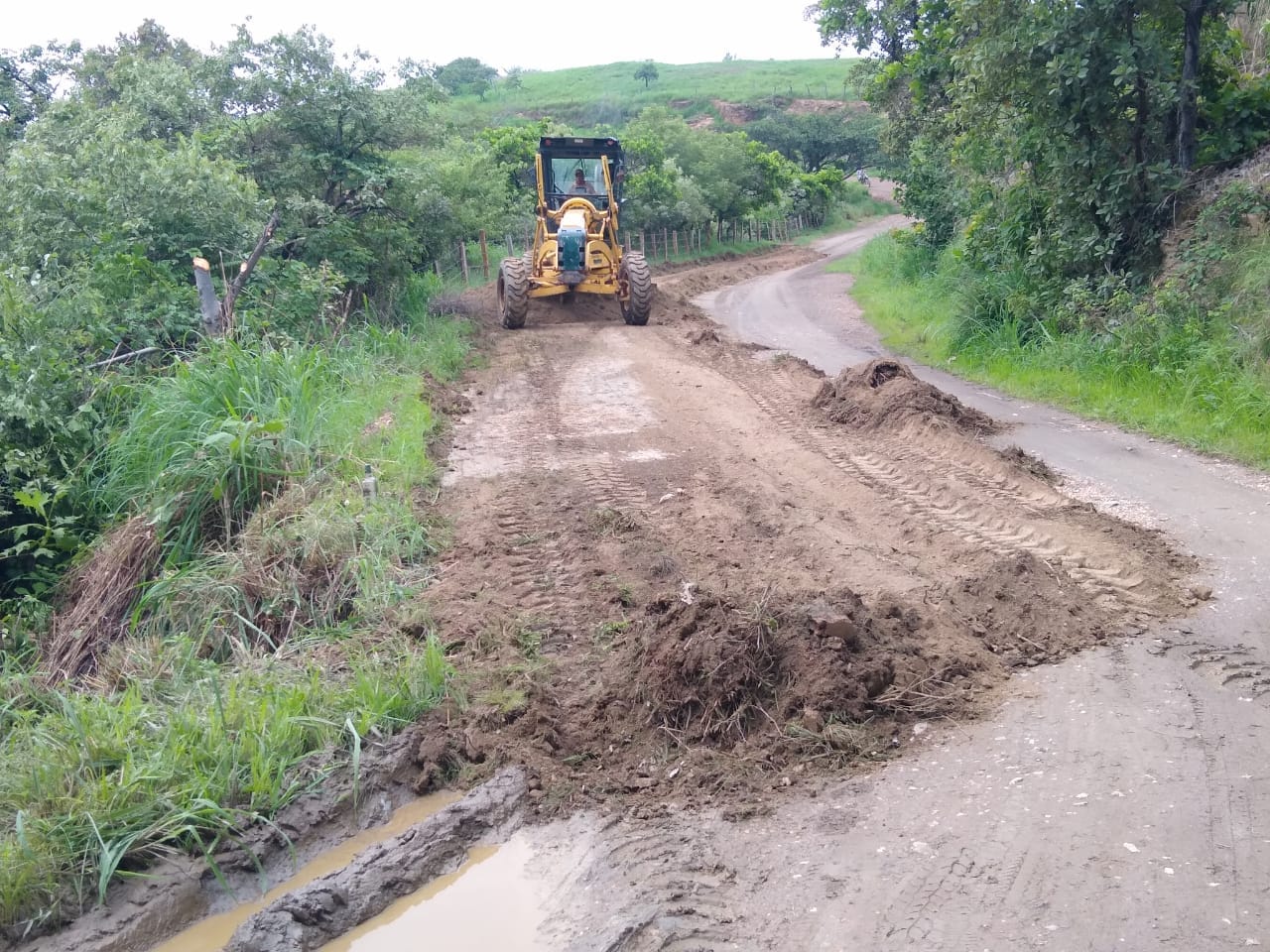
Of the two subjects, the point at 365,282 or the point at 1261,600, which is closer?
the point at 1261,600

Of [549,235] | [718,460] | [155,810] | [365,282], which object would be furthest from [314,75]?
[155,810]

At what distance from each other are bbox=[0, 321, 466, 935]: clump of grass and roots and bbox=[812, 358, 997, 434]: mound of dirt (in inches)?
170

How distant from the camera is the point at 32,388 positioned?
8.62 m

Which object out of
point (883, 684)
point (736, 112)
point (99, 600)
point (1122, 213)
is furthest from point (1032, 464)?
point (736, 112)

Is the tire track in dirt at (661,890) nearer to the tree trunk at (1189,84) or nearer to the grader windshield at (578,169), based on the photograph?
the tree trunk at (1189,84)

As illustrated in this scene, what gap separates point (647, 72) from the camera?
8131 cm

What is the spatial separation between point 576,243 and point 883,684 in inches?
556

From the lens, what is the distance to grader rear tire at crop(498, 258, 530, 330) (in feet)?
57.7

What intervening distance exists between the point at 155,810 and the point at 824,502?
5113 millimetres

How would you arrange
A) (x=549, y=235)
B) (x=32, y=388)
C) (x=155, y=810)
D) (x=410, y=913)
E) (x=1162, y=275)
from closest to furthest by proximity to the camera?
(x=410, y=913)
(x=155, y=810)
(x=32, y=388)
(x=1162, y=275)
(x=549, y=235)

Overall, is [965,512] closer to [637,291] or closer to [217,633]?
[217,633]

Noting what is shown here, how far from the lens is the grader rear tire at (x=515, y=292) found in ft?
57.7

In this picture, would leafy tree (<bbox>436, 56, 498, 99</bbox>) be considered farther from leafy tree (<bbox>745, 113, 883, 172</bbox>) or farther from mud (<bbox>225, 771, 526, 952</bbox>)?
mud (<bbox>225, 771, 526, 952</bbox>)

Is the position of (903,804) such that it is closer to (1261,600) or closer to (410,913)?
(410,913)
